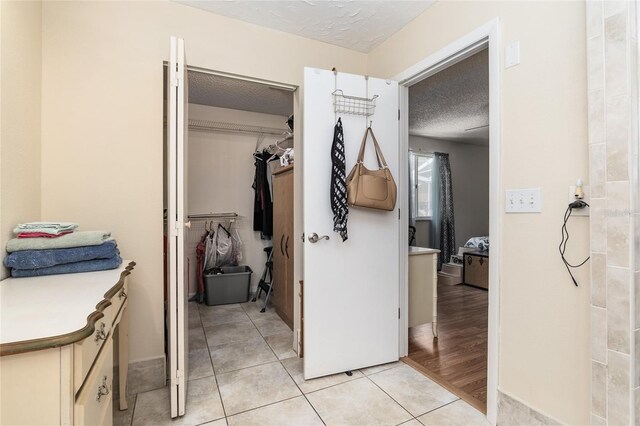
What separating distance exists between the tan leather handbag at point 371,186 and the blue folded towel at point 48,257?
1.40m

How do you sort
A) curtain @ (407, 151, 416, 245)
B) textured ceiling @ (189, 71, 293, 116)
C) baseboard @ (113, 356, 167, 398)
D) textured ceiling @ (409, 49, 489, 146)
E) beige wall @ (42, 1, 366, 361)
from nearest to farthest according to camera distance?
beige wall @ (42, 1, 366, 361) → baseboard @ (113, 356, 167, 398) → textured ceiling @ (409, 49, 489, 146) → textured ceiling @ (189, 71, 293, 116) → curtain @ (407, 151, 416, 245)

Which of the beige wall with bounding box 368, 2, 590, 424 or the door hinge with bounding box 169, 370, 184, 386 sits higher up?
the beige wall with bounding box 368, 2, 590, 424

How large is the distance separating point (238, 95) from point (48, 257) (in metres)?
2.71

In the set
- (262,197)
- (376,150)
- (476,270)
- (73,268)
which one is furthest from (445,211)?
(73,268)

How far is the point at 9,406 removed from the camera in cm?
70

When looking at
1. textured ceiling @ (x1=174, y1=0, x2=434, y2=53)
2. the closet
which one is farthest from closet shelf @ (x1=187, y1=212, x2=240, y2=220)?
textured ceiling @ (x1=174, y1=0, x2=434, y2=53)

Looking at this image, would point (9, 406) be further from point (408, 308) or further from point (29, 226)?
point (408, 308)

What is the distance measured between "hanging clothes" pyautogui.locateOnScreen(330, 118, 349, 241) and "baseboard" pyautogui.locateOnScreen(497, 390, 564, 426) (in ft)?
4.00

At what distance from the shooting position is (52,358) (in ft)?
2.36

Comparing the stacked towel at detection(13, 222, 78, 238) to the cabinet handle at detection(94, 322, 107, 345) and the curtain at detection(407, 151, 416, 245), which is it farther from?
the curtain at detection(407, 151, 416, 245)

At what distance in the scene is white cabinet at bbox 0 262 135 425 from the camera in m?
0.70

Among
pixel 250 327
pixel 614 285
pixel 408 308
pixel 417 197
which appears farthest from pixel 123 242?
pixel 417 197

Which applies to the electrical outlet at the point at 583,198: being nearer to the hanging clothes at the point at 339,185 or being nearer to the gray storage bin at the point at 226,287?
the hanging clothes at the point at 339,185

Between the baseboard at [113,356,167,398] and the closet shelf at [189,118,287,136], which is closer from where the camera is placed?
the baseboard at [113,356,167,398]
